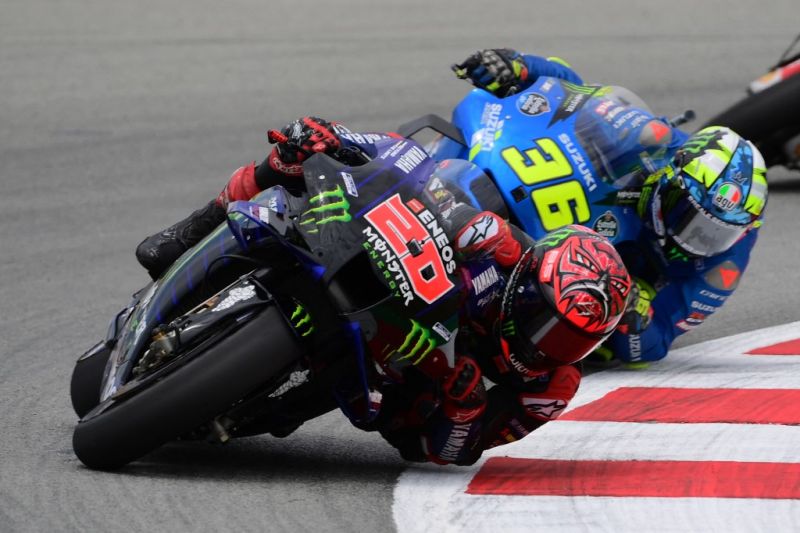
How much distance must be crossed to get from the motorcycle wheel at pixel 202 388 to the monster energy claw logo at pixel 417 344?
13.8 inches

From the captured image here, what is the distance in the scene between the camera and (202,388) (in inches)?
166

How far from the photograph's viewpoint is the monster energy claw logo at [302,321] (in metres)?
4.34

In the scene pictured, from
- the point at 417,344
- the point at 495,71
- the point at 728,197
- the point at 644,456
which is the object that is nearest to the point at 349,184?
the point at 417,344

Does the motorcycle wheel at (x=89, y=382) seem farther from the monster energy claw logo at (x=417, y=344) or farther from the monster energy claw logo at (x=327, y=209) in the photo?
the monster energy claw logo at (x=417, y=344)

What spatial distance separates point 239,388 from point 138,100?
6.52 metres

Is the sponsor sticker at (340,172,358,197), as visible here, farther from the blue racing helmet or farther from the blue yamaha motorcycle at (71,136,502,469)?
the blue racing helmet

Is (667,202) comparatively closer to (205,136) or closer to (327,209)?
(327,209)

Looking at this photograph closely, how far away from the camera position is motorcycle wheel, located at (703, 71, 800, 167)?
884cm

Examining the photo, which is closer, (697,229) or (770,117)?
(697,229)

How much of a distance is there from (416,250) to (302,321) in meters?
0.42

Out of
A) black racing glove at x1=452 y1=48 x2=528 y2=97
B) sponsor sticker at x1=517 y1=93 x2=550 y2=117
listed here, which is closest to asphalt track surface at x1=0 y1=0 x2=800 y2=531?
sponsor sticker at x1=517 y1=93 x2=550 y2=117

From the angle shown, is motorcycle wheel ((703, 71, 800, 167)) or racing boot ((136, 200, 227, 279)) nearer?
racing boot ((136, 200, 227, 279))

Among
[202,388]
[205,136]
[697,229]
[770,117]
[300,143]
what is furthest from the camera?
[205,136]

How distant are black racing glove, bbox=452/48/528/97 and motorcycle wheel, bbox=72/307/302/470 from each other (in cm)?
256
